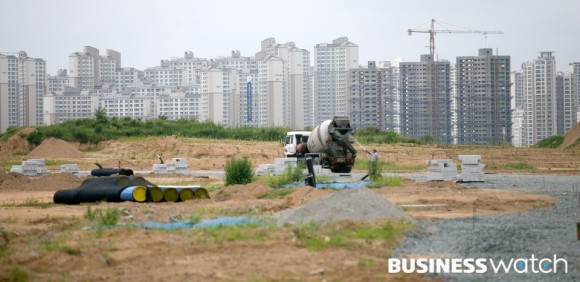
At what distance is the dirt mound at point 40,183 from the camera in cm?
3247

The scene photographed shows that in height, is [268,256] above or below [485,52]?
below

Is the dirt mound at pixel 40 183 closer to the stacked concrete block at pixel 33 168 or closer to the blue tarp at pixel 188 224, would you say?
the stacked concrete block at pixel 33 168

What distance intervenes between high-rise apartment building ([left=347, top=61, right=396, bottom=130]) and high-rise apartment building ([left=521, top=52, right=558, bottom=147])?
2239cm

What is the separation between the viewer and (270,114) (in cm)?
13500

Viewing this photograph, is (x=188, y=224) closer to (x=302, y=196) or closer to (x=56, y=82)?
(x=302, y=196)

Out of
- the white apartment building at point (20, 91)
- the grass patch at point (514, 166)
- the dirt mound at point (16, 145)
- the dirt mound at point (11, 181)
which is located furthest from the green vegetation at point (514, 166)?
the white apartment building at point (20, 91)

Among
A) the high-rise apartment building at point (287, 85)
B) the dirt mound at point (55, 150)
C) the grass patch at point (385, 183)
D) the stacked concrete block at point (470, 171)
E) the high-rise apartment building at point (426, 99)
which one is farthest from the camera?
the high-rise apartment building at point (287, 85)

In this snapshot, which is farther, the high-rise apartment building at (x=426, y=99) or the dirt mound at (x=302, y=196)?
the high-rise apartment building at (x=426, y=99)

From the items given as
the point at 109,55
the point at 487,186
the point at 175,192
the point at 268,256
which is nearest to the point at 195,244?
the point at 268,256

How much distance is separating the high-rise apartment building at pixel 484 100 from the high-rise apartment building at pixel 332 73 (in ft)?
135

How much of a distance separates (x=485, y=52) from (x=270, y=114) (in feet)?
118

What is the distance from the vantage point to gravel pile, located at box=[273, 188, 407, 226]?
1677 cm

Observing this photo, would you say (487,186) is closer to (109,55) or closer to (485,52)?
(485,52)

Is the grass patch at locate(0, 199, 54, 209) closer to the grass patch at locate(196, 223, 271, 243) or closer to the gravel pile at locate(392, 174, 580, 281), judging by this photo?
the grass patch at locate(196, 223, 271, 243)
